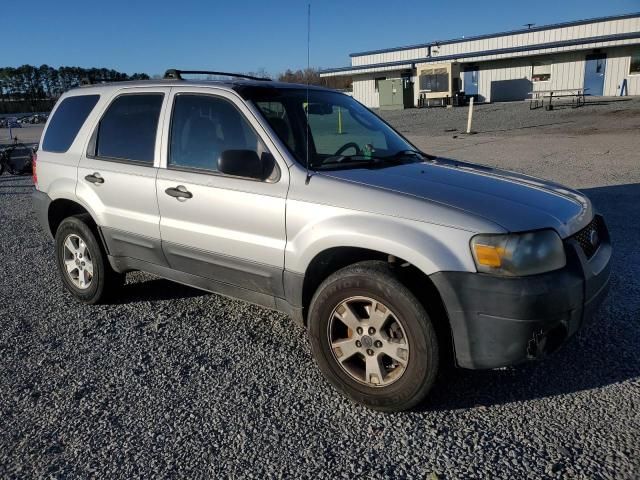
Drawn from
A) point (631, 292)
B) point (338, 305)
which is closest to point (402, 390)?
point (338, 305)

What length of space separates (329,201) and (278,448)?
1378 millimetres

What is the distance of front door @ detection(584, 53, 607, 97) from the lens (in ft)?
115

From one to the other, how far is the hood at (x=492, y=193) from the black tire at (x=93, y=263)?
7.64ft

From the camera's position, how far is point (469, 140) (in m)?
19.4

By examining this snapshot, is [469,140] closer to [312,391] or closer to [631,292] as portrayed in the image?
[631,292]

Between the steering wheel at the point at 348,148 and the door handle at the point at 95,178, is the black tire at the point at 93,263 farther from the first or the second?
the steering wheel at the point at 348,148

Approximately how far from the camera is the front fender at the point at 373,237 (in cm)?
274

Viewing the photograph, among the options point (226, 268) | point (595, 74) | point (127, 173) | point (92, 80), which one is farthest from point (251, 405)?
point (595, 74)

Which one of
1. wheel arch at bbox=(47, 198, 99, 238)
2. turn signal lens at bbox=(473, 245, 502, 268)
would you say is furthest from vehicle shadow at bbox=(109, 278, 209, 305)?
turn signal lens at bbox=(473, 245, 502, 268)

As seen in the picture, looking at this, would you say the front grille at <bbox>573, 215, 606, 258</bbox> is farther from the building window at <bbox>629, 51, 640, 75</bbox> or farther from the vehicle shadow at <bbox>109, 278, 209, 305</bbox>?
the building window at <bbox>629, 51, 640, 75</bbox>

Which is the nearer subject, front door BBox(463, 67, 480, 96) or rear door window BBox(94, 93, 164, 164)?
rear door window BBox(94, 93, 164, 164)

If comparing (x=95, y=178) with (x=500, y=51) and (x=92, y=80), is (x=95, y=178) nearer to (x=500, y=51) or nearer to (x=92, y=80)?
(x=92, y=80)

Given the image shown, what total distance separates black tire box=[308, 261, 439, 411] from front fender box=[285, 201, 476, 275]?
0.51 feet

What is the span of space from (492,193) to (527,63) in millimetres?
40138
